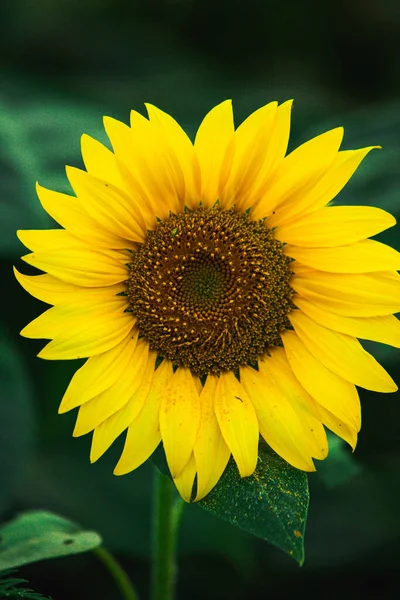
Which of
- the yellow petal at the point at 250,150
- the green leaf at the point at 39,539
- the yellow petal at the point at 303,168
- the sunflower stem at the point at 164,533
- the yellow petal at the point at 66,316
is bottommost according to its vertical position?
the sunflower stem at the point at 164,533

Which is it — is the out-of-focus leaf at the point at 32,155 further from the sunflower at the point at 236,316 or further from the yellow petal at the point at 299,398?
the yellow petal at the point at 299,398

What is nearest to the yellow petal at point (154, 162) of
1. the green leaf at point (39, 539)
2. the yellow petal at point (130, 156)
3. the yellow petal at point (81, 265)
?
the yellow petal at point (130, 156)

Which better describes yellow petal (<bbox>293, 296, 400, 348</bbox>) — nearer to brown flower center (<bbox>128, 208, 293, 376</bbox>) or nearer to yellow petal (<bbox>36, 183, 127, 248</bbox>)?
brown flower center (<bbox>128, 208, 293, 376</bbox>)

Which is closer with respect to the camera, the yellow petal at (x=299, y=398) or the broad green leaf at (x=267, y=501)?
the broad green leaf at (x=267, y=501)

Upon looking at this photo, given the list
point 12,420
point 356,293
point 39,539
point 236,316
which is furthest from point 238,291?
point 39,539

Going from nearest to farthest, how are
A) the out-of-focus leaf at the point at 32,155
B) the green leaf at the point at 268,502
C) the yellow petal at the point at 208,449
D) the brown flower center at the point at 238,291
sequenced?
1. the green leaf at the point at 268,502
2. the yellow petal at the point at 208,449
3. the brown flower center at the point at 238,291
4. the out-of-focus leaf at the point at 32,155

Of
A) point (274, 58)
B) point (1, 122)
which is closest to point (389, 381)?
point (1, 122)
